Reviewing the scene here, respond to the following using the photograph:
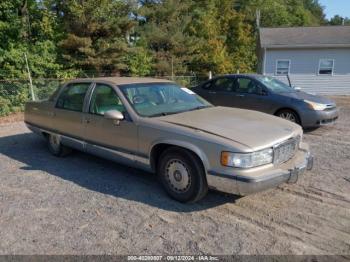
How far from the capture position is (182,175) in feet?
13.3

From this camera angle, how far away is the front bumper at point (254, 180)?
3.50m

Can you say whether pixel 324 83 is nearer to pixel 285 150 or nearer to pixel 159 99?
pixel 159 99

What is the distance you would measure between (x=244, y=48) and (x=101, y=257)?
29.2 m

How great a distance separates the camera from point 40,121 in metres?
6.43

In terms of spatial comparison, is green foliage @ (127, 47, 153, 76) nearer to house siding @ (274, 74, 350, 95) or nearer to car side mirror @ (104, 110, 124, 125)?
house siding @ (274, 74, 350, 95)

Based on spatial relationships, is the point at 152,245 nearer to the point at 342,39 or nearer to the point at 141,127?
the point at 141,127

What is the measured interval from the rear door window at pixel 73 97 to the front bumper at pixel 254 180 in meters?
2.79

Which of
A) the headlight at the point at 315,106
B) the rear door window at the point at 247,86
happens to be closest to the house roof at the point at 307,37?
the rear door window at the point at 247,86

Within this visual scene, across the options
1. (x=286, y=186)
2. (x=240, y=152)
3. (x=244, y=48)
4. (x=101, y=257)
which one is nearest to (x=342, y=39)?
(x=244, y=48)

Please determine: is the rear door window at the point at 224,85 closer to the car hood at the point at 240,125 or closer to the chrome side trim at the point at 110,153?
the car hood at the point at 240,125

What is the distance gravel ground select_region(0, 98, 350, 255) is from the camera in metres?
3.27

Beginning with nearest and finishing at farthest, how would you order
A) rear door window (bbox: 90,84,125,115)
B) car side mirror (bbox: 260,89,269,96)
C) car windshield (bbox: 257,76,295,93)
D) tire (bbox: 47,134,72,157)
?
rear door window (bbox: 90,84,125,115)
tire (bbox: 47,134,72,157)
car side mirror (bbox: 260,89,269,96)
car windshield (bbox: 257,76,295,93)

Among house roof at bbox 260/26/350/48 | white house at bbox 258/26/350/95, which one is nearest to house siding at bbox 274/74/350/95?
white house at bbox 258/26/350/95

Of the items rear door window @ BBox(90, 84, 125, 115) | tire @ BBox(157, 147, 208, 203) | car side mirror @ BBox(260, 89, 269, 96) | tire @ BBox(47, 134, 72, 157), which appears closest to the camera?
tire @ BBox(157, 147, 208, 203)
